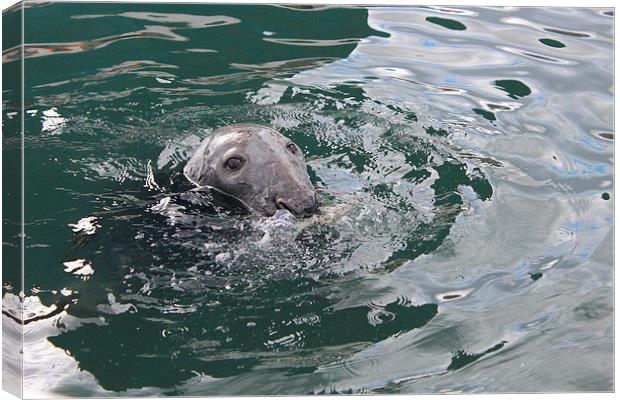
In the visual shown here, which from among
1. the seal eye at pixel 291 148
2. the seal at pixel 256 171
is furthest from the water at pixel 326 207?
the seal eye at pixel 291 148

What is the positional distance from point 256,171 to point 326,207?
44cm

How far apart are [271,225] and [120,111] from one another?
2492mm

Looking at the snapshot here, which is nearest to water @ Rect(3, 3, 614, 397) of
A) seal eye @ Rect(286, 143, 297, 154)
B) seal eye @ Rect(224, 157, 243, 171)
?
seal eye @ Rect(224, 157, 243, 171)

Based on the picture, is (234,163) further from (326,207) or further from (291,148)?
(326,207)

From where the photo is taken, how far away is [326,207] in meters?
5.77

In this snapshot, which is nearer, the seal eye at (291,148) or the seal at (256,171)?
the seal at (256,171)

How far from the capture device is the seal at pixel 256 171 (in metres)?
5.53

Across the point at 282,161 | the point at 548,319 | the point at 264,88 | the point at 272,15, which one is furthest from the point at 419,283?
the point at 264,88

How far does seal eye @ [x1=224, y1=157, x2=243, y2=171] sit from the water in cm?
27

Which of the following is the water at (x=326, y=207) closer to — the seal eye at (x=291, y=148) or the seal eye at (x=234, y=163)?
the seal eye at (x=234, y=163)

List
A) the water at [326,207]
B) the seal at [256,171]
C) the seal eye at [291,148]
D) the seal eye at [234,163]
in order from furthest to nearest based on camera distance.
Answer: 1. the seal eye at [291,148]
2. the seal eye at [234,163]
3. the seal at [256,171]
4. the water at [326,207]

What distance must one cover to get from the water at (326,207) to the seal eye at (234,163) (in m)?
0.27

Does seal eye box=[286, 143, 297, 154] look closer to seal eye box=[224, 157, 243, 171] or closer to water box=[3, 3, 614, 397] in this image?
seal eye box=[224, 157, 243, 171]

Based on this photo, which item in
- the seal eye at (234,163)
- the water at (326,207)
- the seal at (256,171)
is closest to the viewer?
the water at (326,207)
